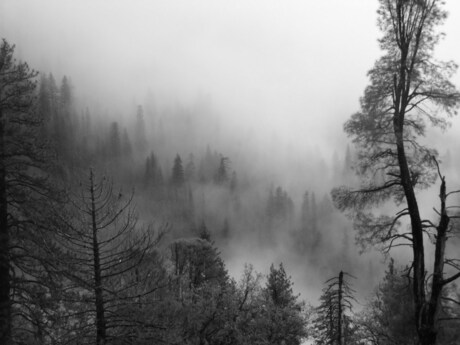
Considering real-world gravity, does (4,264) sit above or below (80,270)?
below

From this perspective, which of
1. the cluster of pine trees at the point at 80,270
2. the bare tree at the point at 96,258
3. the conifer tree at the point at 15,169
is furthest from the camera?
the bare tree at the point at 96,258

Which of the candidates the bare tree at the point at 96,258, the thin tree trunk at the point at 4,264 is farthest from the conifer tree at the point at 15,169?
the bare tree at the point at 96,258

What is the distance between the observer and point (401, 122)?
886 cm

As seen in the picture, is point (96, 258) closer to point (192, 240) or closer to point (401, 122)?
point (401, 122)

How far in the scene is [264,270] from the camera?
5064 inches

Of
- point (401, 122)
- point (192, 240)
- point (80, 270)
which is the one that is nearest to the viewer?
point (401, 122)

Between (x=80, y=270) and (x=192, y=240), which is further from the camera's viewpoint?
(x=192, y=240)

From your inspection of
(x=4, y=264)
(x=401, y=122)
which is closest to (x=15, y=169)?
(x=4, y=264)

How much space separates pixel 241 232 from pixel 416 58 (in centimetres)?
14923

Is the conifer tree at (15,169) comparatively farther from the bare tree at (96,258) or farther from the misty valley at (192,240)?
the bare tree at (96,258)

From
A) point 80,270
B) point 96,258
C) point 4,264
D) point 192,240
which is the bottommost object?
point 4,264

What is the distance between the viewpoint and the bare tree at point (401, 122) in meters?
8.86

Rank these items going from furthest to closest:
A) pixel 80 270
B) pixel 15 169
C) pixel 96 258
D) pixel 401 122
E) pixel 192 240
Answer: pixel 192 240 < pixel 96 258 < pixel 80 270 < pixel 15 169 < pixel 401 122

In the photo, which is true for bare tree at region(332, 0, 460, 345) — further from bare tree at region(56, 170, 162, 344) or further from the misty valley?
bare tree at region(56, 170, 162, 344)
